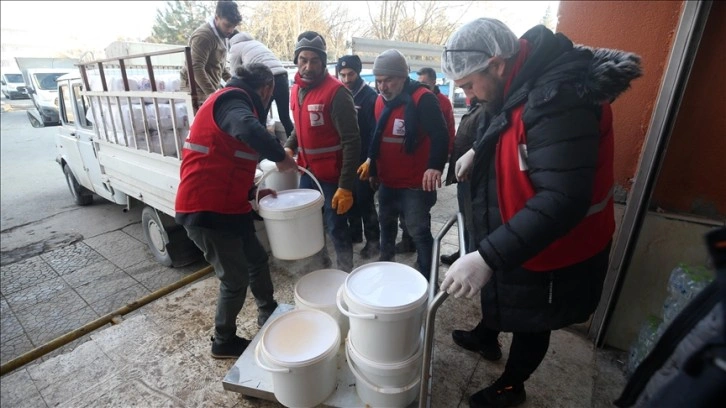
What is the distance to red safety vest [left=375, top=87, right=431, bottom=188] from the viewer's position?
2.74 meters

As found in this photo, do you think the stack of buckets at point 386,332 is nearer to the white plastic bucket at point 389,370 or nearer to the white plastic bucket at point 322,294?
the white plastic bucket at point 389,370

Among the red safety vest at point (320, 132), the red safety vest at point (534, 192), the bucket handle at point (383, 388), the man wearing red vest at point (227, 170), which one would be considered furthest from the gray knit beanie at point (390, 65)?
the bucket handle at point (383, 388)

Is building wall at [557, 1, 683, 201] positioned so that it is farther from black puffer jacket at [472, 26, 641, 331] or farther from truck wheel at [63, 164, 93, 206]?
truck wheel at [63, 164, 93, 206]

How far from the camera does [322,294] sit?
221 centimetres

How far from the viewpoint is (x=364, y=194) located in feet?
11.2

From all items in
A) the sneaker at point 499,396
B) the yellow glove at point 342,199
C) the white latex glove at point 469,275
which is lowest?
the sneaker at point 499,396

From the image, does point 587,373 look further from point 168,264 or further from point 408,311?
point 168,264

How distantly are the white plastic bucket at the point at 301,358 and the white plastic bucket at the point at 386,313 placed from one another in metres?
0.19

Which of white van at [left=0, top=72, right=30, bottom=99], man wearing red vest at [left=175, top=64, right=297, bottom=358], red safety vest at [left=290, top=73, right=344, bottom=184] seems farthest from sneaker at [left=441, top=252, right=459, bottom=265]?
white van at [left=0, top=72, right=30, bottom=99]

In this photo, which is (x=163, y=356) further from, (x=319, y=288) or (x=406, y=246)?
(x=406, y=246)

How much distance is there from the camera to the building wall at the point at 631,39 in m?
1.88

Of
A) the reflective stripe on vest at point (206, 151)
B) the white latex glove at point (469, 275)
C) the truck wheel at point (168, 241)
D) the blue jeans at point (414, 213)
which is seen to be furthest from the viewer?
the truck wheel at point (168, 241)

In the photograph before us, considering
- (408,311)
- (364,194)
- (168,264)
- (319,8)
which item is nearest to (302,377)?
(408,311)

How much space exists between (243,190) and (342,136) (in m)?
0.91
